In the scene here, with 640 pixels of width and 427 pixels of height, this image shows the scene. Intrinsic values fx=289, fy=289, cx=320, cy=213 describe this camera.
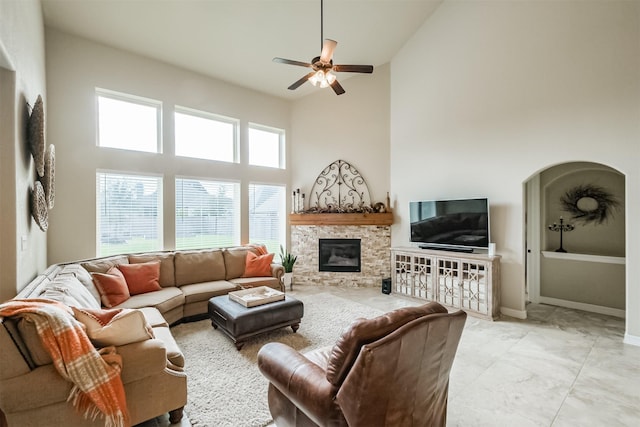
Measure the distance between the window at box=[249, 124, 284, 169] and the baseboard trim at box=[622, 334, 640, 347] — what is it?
237 inches

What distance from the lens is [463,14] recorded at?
464cm

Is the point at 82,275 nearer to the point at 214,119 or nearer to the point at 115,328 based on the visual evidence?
the point at 115,328

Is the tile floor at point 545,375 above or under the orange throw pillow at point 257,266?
under

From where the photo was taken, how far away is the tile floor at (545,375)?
6.90 feet

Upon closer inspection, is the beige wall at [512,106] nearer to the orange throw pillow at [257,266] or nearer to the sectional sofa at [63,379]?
the orange throw pillow at [257,266]

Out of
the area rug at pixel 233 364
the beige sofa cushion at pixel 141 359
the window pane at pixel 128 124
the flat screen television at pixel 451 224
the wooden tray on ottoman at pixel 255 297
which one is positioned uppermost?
the window pane at pixel 128 124

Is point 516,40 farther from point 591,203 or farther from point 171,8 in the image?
point 171,8

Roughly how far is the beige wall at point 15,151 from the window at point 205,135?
95.2 inches

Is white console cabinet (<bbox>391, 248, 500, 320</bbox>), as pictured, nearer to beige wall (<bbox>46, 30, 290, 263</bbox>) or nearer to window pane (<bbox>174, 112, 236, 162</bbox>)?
window pane (<bbox>174, 112, 236, 162</bbox>)

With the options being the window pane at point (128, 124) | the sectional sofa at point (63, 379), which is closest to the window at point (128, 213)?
the window pane at point (128, 124)

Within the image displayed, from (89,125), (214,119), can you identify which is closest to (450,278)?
(214,119)

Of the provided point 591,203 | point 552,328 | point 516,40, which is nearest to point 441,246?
point 552,328

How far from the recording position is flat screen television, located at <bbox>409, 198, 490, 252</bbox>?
4.31 meters

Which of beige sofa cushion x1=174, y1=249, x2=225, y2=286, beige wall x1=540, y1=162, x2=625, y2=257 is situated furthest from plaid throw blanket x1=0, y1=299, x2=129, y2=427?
beige wall x1=540, y1=162, x2=625, y2=257
